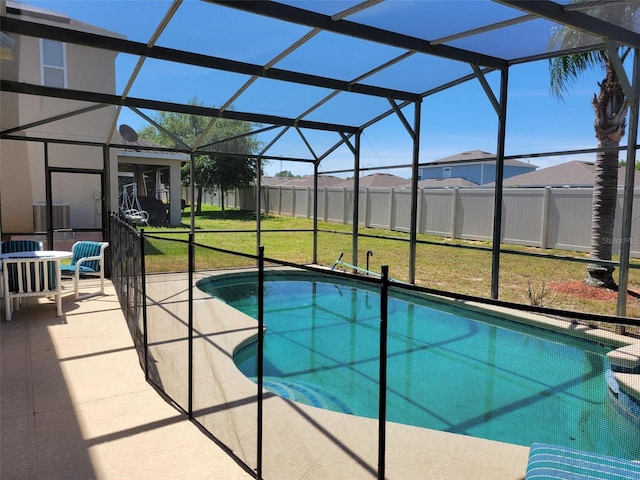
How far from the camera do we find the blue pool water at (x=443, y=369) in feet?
6.32

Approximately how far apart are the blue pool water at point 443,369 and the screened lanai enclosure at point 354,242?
20 millimetres

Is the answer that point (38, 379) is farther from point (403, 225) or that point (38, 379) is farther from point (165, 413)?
point (403, 225)

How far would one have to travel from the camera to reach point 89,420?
2990 millimetres

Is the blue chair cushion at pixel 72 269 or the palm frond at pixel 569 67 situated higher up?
the palm frond at pixel 569 67

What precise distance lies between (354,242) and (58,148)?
6477 mm

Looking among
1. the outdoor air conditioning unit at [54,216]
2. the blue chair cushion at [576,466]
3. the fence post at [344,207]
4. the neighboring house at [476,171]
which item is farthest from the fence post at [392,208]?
the blue chair cushion at [576,466]

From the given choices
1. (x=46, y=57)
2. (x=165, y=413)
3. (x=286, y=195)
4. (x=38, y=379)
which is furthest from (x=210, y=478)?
(x=286, y=195)

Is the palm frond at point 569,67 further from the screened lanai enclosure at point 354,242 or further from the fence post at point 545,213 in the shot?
the fence post at point 545,213

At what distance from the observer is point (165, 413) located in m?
3.14

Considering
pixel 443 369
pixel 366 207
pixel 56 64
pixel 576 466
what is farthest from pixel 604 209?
pixel 56 64

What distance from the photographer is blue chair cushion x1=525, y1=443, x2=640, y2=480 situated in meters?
1.62

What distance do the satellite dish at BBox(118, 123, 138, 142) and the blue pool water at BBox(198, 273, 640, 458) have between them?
4182 millimetres

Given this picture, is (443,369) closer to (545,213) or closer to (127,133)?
(127,133)

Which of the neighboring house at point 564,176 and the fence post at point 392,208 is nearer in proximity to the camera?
the neighboring house at point 564,176
